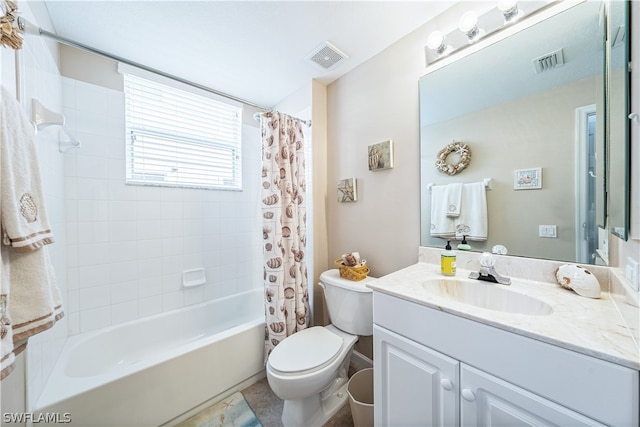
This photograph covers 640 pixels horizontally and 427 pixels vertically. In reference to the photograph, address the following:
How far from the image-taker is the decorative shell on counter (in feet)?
2.68

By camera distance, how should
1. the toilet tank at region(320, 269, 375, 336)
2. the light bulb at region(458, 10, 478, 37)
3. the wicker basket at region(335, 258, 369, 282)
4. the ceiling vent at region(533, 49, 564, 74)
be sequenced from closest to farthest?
1. the ceiling vent at region(533, 49, 564, 74)
2. the light bulb at region(458, 10, 478, 37)
3. the toilet tank at region(320, 269, 375, 336)
4. the wicker basket at region(335, 258, 369, 282)

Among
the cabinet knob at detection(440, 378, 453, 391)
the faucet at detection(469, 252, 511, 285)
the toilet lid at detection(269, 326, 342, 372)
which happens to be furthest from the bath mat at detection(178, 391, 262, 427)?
the faucet at detection(469, 252, 511, 285)

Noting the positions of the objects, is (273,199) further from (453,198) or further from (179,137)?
(453,198)

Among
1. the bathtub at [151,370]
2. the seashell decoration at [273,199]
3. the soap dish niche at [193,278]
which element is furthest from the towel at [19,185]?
the soap dish niche at [193,278]

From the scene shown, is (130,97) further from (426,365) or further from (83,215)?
(426,365)

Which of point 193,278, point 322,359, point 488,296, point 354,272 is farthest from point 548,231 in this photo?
point 193,278

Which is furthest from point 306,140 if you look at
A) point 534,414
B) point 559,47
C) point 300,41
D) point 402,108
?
point 534,414

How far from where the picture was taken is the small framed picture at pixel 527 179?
102cm

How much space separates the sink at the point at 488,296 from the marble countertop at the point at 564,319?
0.02 metres

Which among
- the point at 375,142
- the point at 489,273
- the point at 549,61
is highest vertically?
the point at 549,61

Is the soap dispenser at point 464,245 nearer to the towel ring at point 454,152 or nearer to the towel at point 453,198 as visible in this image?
the towel at point 453,198

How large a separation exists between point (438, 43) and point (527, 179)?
2.87 feet

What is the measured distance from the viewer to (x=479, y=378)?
715 millimetres

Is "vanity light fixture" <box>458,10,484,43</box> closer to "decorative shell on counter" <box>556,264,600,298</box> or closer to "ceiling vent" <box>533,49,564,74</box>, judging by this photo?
"ceiling vent" <box>533,49,564,74</box>
